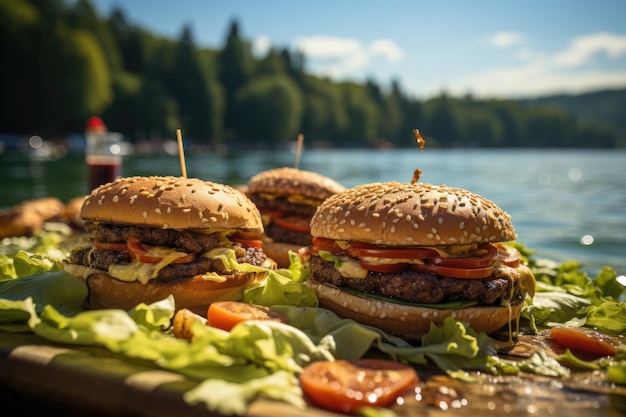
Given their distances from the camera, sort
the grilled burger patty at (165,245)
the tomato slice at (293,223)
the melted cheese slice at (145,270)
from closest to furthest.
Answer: the melted cheese slice at (145,270)
the grilled burger patty at (165,245)
the tomato slice at (293,223)

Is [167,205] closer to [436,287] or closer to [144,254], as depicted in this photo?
[144,254]

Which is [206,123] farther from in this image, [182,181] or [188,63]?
[182,181]

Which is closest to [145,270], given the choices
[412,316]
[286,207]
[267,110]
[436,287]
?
[412,316]

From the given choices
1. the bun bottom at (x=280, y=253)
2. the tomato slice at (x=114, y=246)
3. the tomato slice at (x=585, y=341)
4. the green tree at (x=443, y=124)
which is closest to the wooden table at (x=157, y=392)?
the tomato slice at (x=585, y=341)

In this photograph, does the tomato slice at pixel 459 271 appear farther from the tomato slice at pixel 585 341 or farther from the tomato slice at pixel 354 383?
the tomato slice at pixel 354 383

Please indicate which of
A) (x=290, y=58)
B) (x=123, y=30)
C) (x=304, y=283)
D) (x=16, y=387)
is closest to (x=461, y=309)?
(x=304, y=283)

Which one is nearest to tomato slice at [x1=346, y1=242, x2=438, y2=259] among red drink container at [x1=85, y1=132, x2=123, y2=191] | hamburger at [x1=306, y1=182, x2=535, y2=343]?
hamburger at [x1=306, y1=182, x2=535, y2=343]

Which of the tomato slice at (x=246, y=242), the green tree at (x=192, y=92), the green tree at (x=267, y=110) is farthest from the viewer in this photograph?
the green tree at (x=267, y=110)
